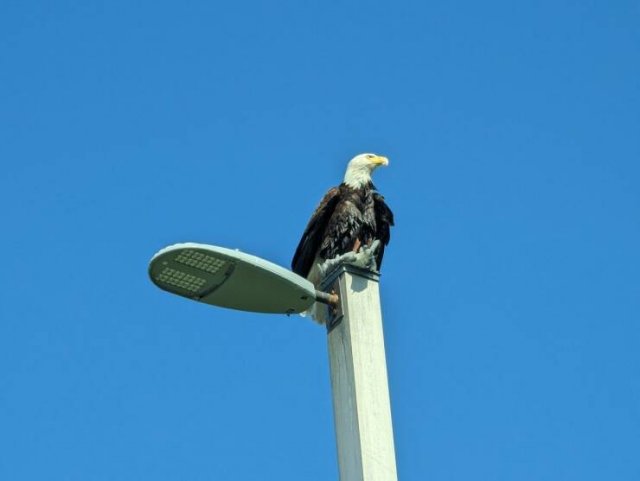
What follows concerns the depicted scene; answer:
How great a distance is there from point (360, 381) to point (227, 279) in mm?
685

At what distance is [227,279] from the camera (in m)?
4.46

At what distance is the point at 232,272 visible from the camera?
14.5 ft

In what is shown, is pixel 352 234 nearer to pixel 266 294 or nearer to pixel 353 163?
pixel 353 163

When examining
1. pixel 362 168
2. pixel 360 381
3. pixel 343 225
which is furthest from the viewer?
pixel 362 168

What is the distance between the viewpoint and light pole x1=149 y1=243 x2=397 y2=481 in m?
3.97

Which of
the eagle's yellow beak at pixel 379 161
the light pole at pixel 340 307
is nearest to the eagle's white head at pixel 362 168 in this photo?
the eagle's yellow beak at pixel 379 161

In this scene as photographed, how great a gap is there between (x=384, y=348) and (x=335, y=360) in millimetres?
173

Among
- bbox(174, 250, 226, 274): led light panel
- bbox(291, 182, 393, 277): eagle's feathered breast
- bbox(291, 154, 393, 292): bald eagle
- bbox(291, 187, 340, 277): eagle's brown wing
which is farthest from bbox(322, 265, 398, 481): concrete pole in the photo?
bbox(291, 187, 340, 277): eagle's brown wing

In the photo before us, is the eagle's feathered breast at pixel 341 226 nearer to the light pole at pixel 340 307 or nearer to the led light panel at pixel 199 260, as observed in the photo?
the light pole at pixel 340 307

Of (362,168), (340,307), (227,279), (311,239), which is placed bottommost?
(340,307)

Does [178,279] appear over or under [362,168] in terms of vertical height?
under

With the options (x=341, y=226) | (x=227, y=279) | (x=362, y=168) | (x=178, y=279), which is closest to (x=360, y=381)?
(x=227, y=279)

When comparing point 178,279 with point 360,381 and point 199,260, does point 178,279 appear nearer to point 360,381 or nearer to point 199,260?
point 199,260

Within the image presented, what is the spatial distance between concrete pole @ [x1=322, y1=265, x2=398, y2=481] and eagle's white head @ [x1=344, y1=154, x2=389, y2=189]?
5.28 meters
